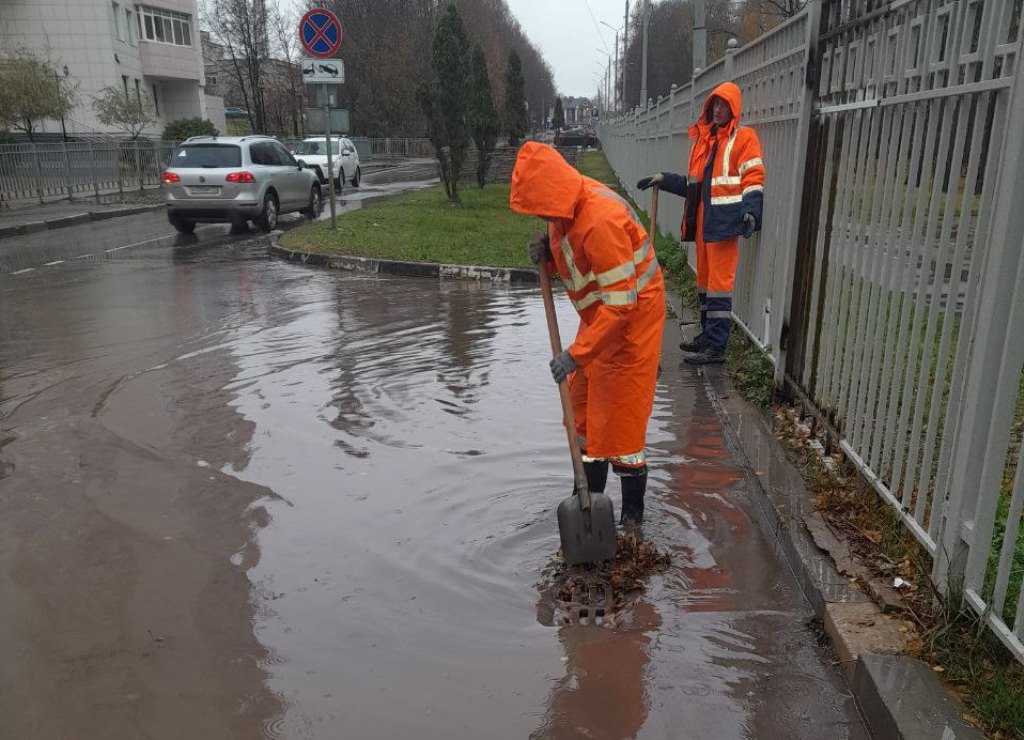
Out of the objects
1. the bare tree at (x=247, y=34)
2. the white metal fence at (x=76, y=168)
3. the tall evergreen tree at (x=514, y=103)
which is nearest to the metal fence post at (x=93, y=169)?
the white metal fence at (x=76, y=168)

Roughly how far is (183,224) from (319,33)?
4076 mm

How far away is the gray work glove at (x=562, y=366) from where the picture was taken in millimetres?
3250

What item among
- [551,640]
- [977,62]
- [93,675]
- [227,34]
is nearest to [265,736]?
[93,675]

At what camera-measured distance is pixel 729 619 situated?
3035 mm

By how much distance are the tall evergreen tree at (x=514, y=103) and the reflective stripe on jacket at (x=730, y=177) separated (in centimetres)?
4547

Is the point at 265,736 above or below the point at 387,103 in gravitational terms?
below

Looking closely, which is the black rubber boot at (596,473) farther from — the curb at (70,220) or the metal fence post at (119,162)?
the metal fence post at (119,162)

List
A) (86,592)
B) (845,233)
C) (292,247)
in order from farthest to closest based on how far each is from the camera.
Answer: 1. (292,247)
2. (845,233)
3. (86,592)

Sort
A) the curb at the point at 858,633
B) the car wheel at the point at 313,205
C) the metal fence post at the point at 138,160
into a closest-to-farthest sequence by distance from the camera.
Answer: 1. the curb at the point at 858,633
2. the car wheel at the point at 313,205
3. the metal fence post at the point at 138,160

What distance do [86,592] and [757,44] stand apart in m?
5.42

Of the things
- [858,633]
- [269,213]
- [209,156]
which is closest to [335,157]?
[269,213]

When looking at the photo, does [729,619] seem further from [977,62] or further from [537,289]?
[537,289]

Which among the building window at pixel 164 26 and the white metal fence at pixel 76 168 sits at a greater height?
the building window at pixel 164 26

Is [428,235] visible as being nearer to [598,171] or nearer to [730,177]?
[730,177]
